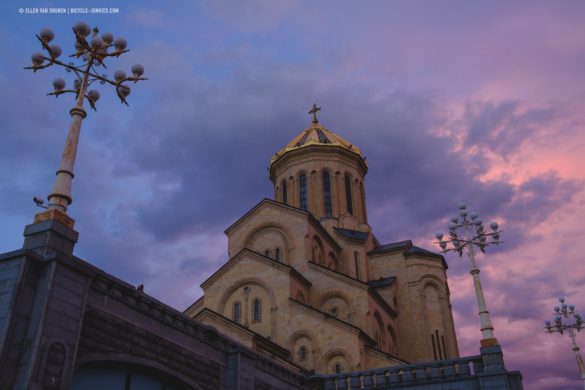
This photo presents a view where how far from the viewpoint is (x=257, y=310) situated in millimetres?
28203

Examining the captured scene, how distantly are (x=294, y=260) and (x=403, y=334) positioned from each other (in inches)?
362

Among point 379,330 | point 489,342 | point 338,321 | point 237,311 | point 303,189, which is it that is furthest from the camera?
point 303,189

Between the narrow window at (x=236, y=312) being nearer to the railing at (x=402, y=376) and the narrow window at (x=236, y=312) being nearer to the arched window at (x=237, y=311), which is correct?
the arched window at (x=237, y=311)

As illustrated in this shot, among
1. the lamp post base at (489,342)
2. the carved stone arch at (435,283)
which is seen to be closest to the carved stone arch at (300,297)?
the carved stone arch at (435,283)

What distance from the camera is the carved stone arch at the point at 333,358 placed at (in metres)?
25.2

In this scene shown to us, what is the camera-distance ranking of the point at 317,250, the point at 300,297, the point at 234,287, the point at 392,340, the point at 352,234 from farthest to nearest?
the point at 352,234 < the point at 392,340 < the point at 317,250 < the point at 234,287 < the point at 300,297

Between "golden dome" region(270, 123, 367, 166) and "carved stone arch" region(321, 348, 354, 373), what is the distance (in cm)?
1791

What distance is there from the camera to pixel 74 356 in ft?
29.1

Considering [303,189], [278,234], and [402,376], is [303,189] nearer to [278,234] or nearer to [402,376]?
[278,234]

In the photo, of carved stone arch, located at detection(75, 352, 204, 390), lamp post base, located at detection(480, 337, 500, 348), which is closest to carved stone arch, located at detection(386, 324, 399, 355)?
lamp post base, located at detection(480, 337, 500, 348)

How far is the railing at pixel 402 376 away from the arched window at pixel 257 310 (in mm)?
10550

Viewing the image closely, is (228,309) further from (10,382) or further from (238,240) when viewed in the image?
(10,382)

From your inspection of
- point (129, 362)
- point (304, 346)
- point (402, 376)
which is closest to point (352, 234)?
point (304, 346)

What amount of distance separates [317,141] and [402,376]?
82.9ft
